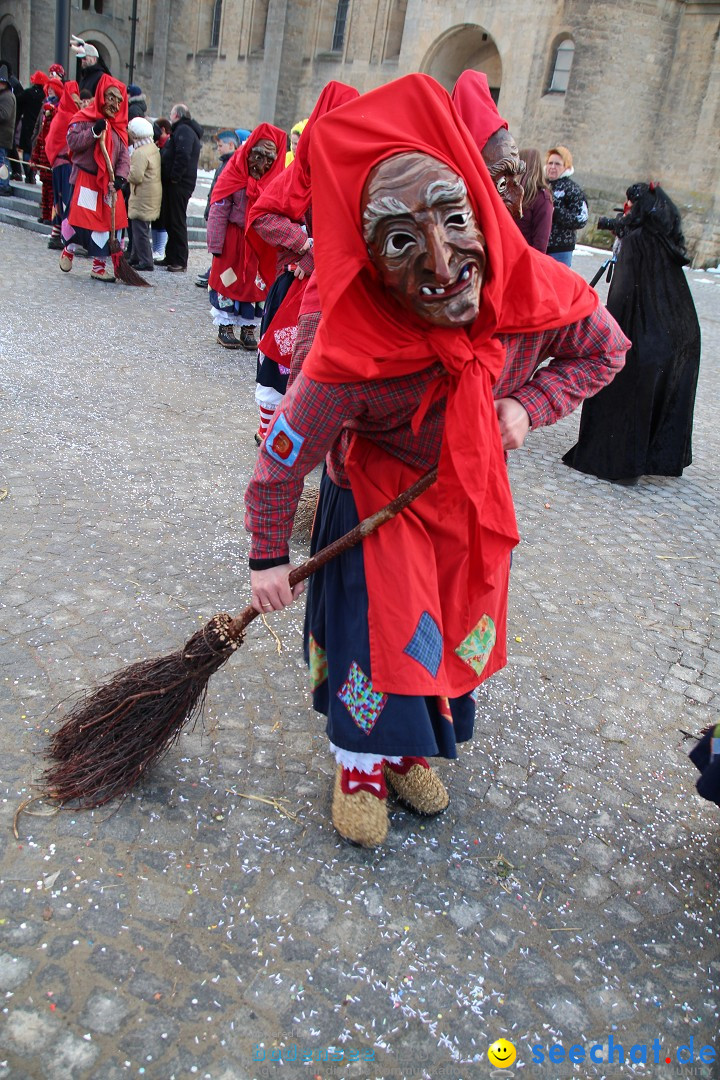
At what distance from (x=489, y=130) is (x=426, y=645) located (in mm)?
1719

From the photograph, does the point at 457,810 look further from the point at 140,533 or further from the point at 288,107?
the point at 288,107

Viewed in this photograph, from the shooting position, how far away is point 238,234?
25.4 feet

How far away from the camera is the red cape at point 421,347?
5.72 ft

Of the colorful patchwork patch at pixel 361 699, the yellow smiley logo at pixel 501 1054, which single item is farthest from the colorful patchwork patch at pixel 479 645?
the yellow smiley logo at pixel 501 1054

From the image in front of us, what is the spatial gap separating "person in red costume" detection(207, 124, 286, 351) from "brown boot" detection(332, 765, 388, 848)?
17.8 ft

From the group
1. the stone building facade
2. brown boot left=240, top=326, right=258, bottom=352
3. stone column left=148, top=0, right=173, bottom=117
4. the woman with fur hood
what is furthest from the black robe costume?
stone column left=148, top=0, right=173, bottom=117

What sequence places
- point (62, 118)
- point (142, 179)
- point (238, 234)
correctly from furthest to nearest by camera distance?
point (142, 179)
point (62, 118)
point (238, 234)

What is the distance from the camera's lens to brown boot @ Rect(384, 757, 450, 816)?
8.64 feet

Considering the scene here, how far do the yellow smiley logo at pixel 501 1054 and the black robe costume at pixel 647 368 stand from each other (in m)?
4.76

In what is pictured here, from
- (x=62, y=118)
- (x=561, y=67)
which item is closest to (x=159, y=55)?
(x=561, y=67)

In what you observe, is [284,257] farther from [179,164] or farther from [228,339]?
[179,164]

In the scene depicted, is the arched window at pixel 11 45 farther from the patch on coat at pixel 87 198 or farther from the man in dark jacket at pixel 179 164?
the patch on coat at pixel 87 198

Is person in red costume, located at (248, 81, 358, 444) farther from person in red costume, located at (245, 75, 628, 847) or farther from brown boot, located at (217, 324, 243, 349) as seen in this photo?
brown boot, located at (217, 324, 243, 349)

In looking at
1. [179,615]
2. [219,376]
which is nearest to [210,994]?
[179,615]
